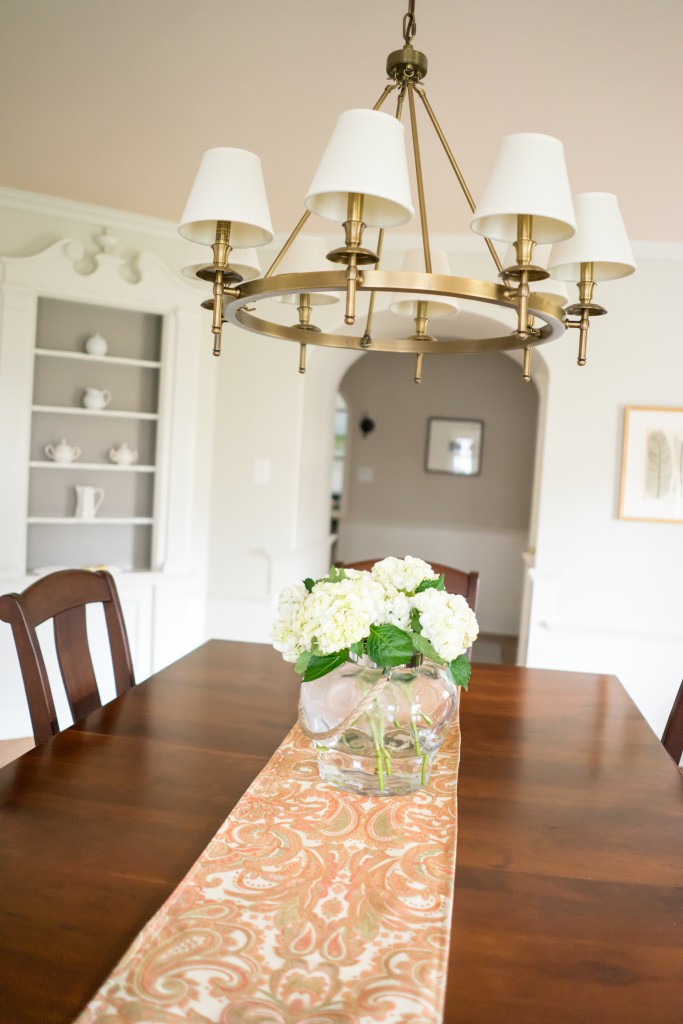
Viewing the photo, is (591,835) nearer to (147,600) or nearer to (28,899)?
(28,899)

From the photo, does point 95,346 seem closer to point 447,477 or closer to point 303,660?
point 303,660

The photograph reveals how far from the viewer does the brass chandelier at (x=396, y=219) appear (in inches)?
50.9

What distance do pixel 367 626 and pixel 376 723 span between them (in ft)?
0.60

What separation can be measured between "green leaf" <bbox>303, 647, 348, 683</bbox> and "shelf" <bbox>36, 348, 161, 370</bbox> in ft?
9.74

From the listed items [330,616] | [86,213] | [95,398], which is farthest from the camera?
[95,398]

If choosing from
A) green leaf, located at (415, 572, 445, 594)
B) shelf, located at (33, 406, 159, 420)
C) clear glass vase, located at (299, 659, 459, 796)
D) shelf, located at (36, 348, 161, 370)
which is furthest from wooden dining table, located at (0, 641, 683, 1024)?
shelf, located at (36, 348, 161, 370)

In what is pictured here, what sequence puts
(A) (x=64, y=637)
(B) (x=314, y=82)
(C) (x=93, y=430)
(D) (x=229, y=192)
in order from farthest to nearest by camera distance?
1. (C) (x=93, y=430)
2. (B) (x=314, y=82)
3. (A) (x=64, y=637)
4. (D) (x=229, y=192)

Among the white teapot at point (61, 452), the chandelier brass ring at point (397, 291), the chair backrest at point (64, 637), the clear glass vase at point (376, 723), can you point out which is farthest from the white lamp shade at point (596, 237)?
the white teapot at point (61, 452)

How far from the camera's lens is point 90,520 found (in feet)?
13.2

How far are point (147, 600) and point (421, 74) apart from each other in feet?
9.97

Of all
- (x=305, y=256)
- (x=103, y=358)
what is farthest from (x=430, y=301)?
(x=103, y=358)

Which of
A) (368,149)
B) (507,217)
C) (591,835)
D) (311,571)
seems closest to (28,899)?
(591,835)

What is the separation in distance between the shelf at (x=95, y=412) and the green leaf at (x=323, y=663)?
289 centimetres

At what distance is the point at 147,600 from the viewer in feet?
13.6
